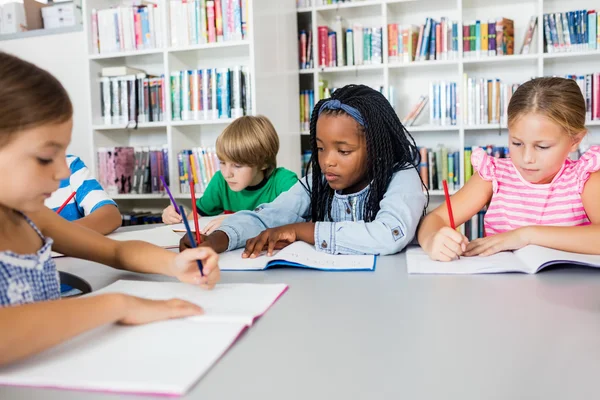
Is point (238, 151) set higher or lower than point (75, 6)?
lower

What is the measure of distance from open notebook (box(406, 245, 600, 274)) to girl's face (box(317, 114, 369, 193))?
302 mm

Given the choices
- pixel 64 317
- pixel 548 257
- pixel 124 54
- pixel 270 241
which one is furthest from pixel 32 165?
pixel 124 54

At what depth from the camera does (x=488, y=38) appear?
296cm

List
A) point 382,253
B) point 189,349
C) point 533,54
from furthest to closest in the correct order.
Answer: point 533,54 < point 382,253 < point 189,349

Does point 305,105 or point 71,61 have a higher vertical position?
point 71,61

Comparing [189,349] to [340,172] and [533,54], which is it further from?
[533,54]

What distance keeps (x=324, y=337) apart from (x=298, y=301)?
15 cm

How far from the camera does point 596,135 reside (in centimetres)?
304

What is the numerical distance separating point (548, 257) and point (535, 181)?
463 mm

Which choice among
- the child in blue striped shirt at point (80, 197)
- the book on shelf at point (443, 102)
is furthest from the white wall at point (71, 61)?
the book on shelf at point (443, 102)

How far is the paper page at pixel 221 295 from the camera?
0.60m

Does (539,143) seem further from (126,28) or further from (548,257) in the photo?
(126,28)

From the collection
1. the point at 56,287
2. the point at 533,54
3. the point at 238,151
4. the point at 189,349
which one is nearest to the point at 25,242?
the point at 56,287

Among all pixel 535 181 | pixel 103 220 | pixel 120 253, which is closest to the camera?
pixel 120 253
